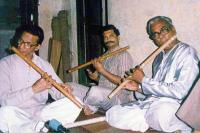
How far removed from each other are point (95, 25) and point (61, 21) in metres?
1.07

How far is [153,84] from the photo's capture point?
4.44 m

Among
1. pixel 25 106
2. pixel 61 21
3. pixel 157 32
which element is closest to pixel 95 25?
pixel 61 21

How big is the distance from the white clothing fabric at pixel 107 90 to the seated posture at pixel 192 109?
2.12m

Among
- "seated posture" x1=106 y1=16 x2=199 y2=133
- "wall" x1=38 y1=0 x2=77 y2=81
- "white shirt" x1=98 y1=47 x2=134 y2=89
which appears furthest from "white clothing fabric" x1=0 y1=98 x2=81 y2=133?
"wall" x1=38 y1=0 x2=77 y2=81

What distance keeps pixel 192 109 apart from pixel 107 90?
220cm

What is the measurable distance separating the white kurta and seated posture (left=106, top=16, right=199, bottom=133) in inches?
36.3

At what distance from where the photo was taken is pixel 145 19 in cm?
605

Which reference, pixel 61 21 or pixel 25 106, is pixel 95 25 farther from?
pixel 25 106

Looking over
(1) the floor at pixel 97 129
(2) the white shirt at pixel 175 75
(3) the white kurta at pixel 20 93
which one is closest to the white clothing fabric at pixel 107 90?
(1) the floor at pixel 97 129

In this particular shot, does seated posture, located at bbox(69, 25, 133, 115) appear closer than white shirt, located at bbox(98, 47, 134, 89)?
Yes

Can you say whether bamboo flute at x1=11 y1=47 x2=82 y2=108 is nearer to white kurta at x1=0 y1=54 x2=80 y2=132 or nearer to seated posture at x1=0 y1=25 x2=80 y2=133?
seated posture at x1=0 y1=25 x2=80 y2=133

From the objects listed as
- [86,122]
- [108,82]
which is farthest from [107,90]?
[86,122]

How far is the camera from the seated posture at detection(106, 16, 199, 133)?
4.31 m

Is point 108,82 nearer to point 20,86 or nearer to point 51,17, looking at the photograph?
point 20,86
